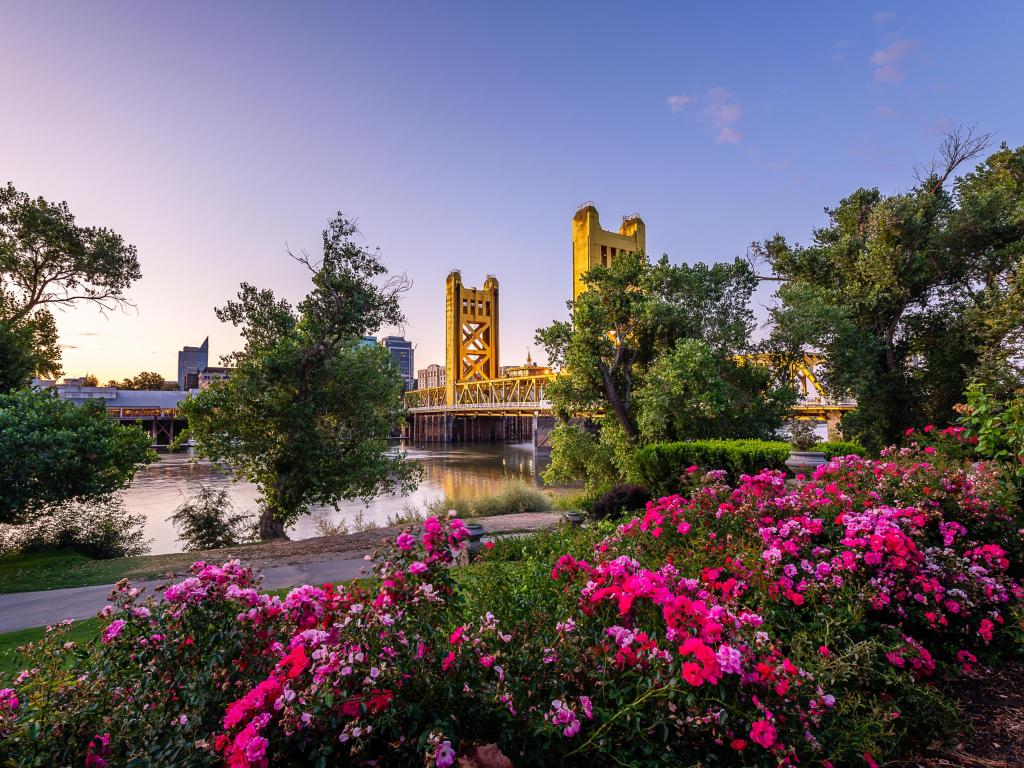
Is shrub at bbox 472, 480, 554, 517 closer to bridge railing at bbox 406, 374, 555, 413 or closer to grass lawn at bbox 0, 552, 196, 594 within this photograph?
grass lawn at bbox 0, 552, 196, 594

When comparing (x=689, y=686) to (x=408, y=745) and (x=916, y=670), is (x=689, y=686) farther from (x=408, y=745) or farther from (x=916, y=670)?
(x=916, y=670)

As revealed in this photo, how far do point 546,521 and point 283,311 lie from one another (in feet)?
25.3

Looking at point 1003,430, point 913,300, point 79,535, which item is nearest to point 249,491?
point 79,535

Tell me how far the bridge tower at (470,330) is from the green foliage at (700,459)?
43.7 meters

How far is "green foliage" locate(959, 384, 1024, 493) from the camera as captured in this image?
14.7ft

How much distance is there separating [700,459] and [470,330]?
53430 millimetres

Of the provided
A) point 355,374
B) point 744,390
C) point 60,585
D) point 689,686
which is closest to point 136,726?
point 689,686

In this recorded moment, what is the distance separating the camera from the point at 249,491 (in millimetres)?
19016

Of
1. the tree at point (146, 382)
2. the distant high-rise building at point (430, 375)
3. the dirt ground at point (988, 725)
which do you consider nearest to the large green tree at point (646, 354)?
the dirt ground at point (988, 725)

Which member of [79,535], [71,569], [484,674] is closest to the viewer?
[484,674]

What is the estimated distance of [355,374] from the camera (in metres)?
11.7

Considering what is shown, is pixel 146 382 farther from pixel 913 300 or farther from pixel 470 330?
pixel 913 300

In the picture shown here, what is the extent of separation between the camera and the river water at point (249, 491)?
1316cm

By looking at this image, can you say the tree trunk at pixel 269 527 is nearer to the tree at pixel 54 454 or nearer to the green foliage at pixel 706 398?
the tree at pixel 54 454
